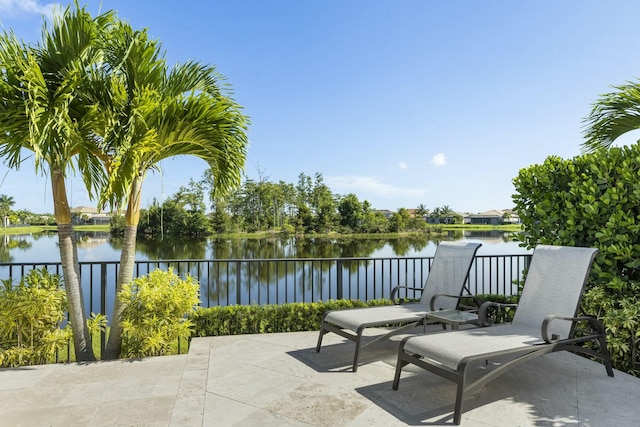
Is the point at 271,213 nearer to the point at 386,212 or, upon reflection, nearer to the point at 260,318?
the point at 386,212

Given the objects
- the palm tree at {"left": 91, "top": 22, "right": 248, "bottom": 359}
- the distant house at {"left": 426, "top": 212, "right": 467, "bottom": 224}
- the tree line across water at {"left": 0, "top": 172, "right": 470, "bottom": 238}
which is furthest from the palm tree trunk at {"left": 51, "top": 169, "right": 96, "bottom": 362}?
the distant house at {"left": 426, "top": 212, "right": 467, "bottom": 224}

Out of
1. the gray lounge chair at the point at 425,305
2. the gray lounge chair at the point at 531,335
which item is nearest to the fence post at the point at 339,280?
the gray lounge chair at the point at 425,305

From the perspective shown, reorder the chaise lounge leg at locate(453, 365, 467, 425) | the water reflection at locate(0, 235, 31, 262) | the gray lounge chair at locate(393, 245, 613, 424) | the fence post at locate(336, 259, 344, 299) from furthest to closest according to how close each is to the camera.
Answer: the water reflection at locate(0, 235, 31, 262) → the fence post at locate(336, 259, 344, 299) → the gray lounge chair at locate(393, 245, 613, 424) → the chaise lounge leg at locate(453, 365, 467, 425)

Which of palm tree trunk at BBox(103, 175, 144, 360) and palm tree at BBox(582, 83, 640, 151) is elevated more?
palm tree at BBox(582, 83, 640, 151)

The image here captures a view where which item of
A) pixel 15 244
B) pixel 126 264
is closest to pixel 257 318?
pixel 126 264

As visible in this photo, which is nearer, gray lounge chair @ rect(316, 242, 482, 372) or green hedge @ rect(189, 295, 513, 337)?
gray lounge chair @ rect(316, 242, 482, 372)

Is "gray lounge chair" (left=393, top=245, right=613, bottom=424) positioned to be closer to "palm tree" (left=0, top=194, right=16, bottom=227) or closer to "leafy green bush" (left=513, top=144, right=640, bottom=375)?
"leafy green bush" (left=513, top=144, right=640, bottom=375)

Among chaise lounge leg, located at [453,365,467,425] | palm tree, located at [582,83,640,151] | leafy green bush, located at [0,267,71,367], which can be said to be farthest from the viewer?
palm tree, located at [582,83,640,151]

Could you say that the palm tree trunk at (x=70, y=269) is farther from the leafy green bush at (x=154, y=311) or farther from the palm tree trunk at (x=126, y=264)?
the leafy green bush at (x=154, y=311)

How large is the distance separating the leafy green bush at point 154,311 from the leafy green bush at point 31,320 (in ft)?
1.97

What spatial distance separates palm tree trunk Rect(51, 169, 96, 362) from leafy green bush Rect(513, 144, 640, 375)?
195 inches

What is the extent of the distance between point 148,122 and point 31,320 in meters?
2.13

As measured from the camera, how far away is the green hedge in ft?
15.0

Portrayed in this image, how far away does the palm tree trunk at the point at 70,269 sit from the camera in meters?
3.75
